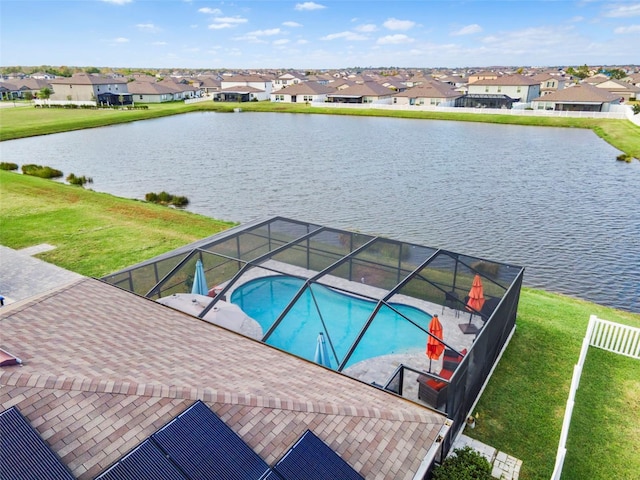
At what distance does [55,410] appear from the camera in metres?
6.80

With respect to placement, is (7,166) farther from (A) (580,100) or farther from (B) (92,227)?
(A) (580,100)

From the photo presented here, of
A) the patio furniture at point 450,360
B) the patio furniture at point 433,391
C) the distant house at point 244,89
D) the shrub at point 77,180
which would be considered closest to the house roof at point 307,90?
the distant house at point 244,89

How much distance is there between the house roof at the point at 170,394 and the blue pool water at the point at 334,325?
7.13 ft

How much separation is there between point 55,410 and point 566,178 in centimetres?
4619

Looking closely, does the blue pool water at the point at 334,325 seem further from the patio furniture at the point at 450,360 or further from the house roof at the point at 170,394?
the house roof at the point at 170,394

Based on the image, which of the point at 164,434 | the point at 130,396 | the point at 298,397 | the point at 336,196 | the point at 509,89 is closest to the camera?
the point at 164,434

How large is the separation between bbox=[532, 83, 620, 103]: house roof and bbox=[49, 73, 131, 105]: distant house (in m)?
99.8

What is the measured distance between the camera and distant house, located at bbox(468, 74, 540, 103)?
98750mm

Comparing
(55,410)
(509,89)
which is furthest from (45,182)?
(509,89)

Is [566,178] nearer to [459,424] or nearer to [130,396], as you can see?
[459,424]

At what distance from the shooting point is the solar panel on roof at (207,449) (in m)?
6.26

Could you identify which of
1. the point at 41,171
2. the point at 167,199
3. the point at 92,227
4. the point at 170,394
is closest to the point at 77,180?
the point at 41,171

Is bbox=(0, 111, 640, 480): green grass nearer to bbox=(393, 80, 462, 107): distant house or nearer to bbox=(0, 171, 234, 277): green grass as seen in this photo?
bbox=(0, 171, 234, 277): green grass

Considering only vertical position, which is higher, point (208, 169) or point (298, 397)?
point (298, 397)
